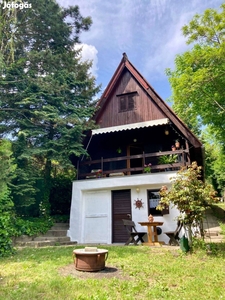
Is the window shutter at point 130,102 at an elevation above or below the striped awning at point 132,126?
above

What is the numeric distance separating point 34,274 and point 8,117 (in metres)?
10.5

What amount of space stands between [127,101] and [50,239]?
32.3ft

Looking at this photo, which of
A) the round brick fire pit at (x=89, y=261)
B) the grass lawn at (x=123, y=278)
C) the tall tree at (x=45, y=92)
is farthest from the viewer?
the tall tree at (x=45, y=92)

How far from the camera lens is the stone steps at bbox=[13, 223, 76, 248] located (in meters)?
11.2

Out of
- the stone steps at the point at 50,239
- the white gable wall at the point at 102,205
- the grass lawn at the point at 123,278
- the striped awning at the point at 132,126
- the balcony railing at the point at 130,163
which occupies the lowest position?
the grass lawn at the point at 123,278

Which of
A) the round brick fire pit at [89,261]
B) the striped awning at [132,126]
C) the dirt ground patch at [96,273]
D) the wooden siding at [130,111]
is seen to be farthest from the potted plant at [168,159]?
the round brick fire pit at [89,261]

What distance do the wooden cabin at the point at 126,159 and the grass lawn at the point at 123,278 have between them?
17.7ft

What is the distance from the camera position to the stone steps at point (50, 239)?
11.2m

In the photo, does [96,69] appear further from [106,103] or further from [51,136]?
[51,136]

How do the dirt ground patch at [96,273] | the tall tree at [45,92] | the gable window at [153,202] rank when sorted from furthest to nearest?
the tall tree at [45,92] < the gable window at [153,202] < the dirt ground patch at [96,273]

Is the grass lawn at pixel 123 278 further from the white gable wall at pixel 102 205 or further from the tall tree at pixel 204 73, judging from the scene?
the tall tree at pixel 204 73

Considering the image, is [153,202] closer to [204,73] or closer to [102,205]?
[102,205]

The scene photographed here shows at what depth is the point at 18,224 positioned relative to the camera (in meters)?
11.8

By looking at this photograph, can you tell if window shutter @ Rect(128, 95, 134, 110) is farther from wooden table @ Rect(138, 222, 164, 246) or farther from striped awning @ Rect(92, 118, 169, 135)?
wooden table @ Rect(138, 222, 164, 246)
